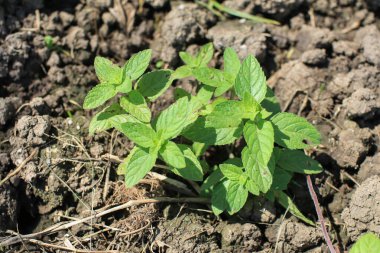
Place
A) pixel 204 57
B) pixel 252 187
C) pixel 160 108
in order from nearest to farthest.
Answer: pixel 252 187 → pixel 204 57 → pixel 160 108

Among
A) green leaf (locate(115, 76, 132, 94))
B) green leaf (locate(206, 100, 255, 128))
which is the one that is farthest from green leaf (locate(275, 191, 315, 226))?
green leaf (locate(115, 76, 132, 94))

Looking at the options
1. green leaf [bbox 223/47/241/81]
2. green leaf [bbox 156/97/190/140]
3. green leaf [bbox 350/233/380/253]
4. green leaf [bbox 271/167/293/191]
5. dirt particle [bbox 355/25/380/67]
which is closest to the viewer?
green leaf [bbox 350/233/380/253]

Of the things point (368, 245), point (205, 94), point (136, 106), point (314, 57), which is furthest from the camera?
point (314, 57)

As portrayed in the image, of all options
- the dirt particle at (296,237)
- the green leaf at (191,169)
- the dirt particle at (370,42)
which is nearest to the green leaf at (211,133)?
the green leaf at (191,169)

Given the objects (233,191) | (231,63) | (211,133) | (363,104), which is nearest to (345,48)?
(363,104)

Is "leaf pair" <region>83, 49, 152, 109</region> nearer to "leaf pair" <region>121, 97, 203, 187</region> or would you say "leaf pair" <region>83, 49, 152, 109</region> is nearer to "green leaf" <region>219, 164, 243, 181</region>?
"leaf pair" <region>121, 97, 203, 187</region>

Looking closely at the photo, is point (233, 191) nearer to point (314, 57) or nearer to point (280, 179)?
point (280, 179)

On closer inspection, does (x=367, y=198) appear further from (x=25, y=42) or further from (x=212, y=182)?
(x=25, y=42)
